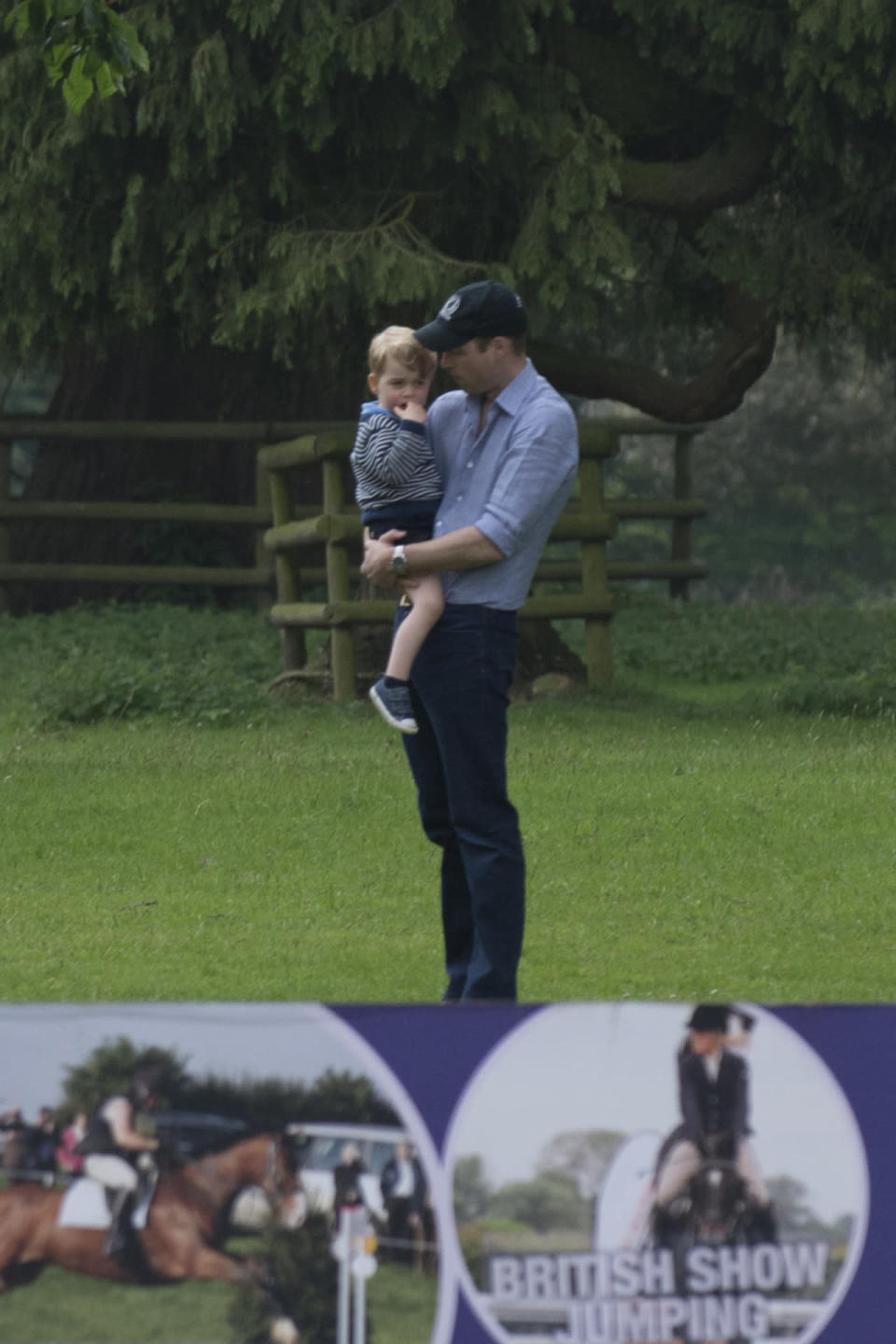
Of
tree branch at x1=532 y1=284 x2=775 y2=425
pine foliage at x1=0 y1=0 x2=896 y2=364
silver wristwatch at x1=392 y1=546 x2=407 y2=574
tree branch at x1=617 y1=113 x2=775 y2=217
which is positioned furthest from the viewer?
tree branch at x1=532 y1=284 x2=775 y2=425

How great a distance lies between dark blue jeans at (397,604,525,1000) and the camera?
5.32 m

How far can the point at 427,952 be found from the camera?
671 cm

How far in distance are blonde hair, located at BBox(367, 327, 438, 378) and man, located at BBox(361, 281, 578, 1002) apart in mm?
193

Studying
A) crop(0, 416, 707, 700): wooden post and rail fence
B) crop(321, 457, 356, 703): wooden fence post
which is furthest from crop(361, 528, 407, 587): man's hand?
crop(321, 457, 356, 703): wooden fence post

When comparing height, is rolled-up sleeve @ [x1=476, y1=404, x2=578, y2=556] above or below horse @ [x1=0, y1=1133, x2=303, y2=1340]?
above

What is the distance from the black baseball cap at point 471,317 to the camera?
204 inches

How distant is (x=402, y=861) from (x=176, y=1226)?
195 inches

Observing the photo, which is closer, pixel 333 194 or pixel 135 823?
pixel 135 823

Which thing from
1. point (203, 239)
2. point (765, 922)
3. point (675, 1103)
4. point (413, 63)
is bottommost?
point (765, 922)

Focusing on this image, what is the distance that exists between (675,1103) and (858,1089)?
0.94ft

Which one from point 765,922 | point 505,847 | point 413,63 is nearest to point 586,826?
point 765,922

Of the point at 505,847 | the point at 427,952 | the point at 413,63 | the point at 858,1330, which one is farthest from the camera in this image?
the point at 413,63

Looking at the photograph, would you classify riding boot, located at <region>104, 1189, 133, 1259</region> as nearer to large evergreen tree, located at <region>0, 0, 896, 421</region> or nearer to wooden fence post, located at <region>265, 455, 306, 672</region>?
large evergreen tree, located at <region>0, 0, 896, 421</region>

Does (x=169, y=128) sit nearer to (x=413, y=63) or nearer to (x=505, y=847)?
(x=413, y=63)
